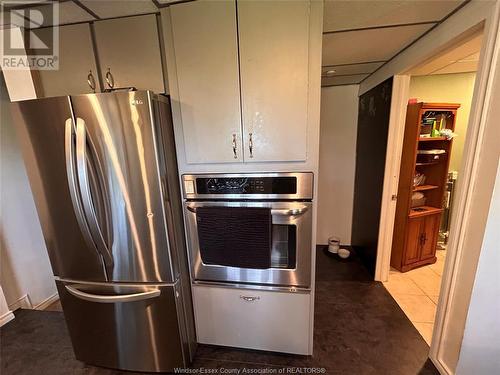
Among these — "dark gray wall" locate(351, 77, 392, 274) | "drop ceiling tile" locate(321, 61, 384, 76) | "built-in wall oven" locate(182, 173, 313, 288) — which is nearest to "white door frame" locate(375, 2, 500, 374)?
"built-in wall oven" locate(182, 173, 313, 288)

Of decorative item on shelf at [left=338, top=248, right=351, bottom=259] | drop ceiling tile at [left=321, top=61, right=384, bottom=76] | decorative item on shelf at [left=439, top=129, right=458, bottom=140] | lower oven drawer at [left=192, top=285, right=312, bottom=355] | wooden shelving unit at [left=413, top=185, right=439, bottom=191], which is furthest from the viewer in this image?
decorative item on shelf at [left=338, top=248, right=351, bottom=259]

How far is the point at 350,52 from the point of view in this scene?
5.88 feet

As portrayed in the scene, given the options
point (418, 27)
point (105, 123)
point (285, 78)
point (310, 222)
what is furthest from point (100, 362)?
point (418, 27)

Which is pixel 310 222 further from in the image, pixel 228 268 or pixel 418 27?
pixel 418 27

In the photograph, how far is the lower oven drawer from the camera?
143 centimetres

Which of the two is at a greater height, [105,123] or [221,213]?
[105,123]

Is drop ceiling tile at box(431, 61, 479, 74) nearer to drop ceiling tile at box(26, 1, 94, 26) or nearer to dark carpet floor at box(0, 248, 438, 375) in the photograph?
dark carpet floor at box(0, 248, 438, 375)

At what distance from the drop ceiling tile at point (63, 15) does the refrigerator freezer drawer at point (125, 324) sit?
152cm

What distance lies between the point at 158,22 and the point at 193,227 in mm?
1185

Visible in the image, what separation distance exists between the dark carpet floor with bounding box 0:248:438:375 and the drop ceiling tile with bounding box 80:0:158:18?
86.3 inches

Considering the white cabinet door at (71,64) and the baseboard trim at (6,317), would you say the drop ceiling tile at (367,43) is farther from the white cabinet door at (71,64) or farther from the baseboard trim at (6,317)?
the baseboard trim at (6,317)

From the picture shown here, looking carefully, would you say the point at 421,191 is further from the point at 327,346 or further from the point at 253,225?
the point at 253,225

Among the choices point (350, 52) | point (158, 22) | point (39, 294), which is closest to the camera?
point (158, 22)

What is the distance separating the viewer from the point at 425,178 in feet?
8.69
